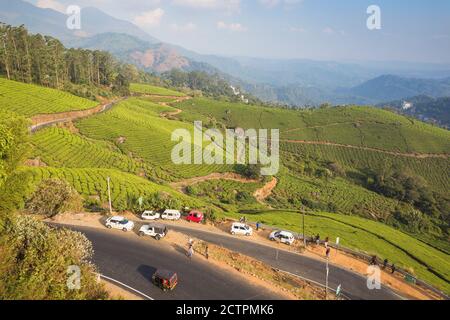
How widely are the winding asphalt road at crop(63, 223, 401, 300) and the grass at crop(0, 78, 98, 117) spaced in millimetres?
50980

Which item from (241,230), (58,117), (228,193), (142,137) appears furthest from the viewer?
(142,137)

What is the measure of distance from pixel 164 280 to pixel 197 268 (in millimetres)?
4580

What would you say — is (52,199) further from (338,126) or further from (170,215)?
(338,126)

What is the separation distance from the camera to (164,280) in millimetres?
25797

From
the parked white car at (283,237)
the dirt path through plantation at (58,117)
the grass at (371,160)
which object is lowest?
the grass at (371,160)

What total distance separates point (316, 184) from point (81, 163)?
216ft

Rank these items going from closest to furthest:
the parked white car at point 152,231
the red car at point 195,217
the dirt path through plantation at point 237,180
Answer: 1. the parked white car at point 152,231
2. the red car at point 195,217
3. the dirt path through plantation at point 237,180

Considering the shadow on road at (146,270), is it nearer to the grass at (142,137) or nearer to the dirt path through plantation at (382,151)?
the grass at (142,137)

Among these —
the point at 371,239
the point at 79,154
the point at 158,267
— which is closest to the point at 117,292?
the point at 158,267

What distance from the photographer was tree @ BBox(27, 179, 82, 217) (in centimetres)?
3559

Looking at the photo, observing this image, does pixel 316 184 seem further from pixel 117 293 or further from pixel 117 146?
pixel 117 293

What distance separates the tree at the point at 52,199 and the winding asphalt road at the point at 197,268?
343 centimetres

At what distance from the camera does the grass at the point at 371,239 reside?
162 ft

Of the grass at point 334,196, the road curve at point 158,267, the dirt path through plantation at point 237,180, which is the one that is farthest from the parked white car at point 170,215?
the grass at point 334,196
